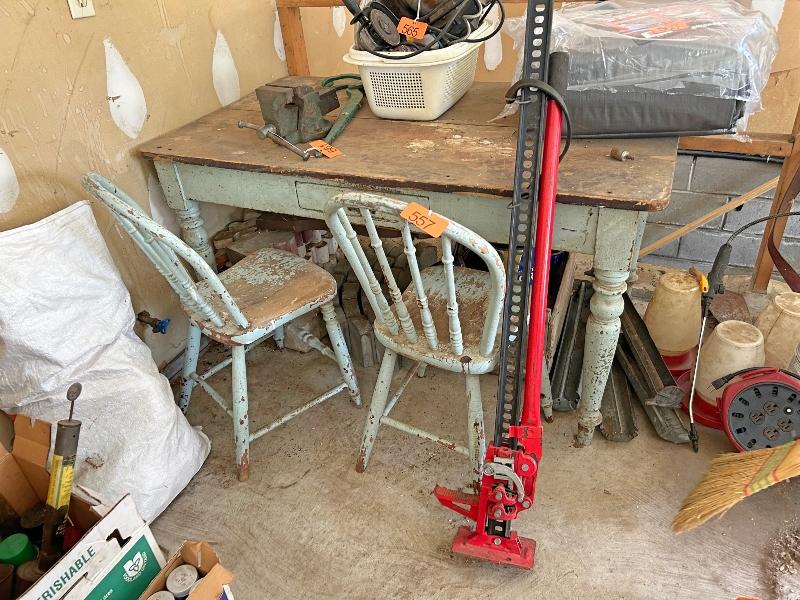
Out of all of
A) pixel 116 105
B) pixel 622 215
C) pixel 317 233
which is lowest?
pixel 317 233

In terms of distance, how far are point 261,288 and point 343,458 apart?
22.6 inches

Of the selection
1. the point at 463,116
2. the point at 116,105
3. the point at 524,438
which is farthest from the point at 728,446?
the point at 116,105

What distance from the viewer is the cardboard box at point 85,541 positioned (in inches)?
40.3

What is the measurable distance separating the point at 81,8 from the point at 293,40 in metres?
0.91

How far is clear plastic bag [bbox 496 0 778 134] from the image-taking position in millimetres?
1408

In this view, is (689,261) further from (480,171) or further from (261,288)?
(261,288)

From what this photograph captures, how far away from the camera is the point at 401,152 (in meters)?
1.55

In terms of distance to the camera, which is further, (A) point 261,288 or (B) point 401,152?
(A) point 261,288

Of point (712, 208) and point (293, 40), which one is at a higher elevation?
point (293, 40)

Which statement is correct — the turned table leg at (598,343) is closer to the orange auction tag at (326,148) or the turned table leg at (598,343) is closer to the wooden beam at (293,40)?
the orange auction tag at (326,148)

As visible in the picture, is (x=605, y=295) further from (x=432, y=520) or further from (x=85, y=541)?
(x=85, y=541)

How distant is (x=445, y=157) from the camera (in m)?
1.50

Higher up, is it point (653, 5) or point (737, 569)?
point (653, 5)

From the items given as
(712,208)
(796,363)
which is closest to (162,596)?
(796,363)
